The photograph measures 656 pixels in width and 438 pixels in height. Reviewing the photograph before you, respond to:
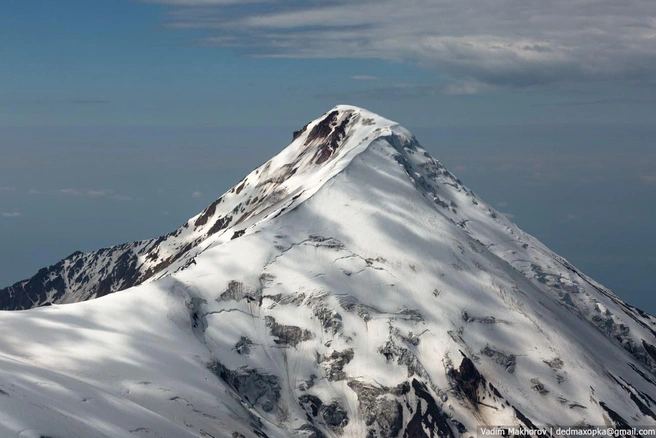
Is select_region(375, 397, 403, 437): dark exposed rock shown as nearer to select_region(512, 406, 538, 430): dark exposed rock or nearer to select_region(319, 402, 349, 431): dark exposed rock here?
select_region(319, 402, 349, 431): dark exposed rock

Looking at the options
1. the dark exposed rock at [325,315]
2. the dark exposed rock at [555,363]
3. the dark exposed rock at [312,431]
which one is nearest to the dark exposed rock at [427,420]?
the dark exposed rock at [312,431]

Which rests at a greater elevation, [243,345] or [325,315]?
[325,315]

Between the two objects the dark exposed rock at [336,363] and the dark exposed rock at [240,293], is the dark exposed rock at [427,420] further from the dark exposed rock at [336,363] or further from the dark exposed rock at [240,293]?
the dark exposed rock at [240,293]

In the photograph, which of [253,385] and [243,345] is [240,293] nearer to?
[243,345]

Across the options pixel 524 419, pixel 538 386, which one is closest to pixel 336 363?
pixel 524 419

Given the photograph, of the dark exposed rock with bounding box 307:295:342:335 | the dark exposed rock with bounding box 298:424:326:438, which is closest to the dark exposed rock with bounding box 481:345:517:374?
the dark exposed rock with bounding box 307:295:342:335
